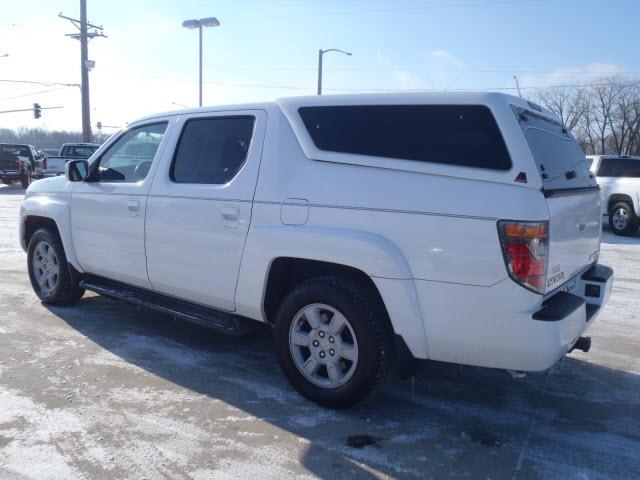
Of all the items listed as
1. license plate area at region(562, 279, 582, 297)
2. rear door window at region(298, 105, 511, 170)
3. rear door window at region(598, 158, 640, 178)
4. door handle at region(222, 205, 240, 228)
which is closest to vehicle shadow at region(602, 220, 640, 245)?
rear door window at region(598, 158, 640, 178)

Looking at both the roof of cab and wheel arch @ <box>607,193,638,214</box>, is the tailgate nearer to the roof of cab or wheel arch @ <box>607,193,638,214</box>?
the roof of cab

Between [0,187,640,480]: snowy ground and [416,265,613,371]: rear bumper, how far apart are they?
1.84 ft

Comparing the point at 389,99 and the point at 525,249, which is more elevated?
the point at 389,99

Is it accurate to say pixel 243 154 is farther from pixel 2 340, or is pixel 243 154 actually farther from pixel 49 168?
pixel 49 168

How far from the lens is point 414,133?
3.28 metres

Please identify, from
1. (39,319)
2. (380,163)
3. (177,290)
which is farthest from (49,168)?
(380,163)

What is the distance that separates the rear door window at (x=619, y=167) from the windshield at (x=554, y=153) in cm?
1078

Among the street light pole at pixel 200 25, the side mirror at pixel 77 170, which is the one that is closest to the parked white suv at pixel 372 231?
the side mirror at pixel 77 170

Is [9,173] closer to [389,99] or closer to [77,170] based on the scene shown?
[77,170]

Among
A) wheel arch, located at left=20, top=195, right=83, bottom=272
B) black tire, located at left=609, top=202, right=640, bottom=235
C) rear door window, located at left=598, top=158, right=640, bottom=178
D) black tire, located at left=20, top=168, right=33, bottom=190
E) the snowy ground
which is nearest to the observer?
the snowy ground

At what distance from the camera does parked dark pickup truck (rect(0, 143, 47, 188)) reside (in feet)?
73.2

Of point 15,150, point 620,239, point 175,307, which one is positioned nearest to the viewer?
point 175,307

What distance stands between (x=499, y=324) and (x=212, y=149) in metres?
2.47

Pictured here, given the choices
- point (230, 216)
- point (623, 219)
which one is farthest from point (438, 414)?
point (623, 219)
